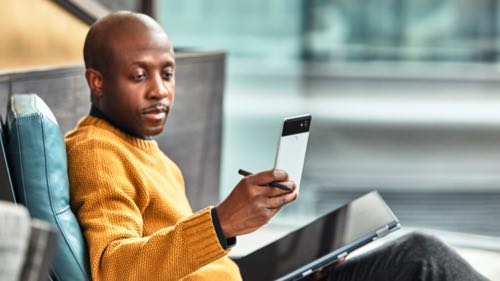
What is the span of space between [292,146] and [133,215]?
31 centimetres

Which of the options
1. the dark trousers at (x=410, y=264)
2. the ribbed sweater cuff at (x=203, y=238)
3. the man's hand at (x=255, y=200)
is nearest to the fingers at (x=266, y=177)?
the man's hand at (x=255, y=200)

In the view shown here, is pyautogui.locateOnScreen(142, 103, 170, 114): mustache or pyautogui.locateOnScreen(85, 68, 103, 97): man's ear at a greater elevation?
pyautogui.locateOnScreen(85, 68, 103, 97): man's ear

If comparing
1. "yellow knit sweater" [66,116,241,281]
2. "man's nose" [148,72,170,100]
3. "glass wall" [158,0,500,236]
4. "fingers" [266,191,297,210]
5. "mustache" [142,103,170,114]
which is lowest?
"glass wall" [158,0,500,236]

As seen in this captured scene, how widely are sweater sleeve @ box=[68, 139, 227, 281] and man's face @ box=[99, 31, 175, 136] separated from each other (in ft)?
0.39

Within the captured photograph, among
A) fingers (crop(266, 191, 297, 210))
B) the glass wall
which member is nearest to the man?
fingers (crop(266, 191, 297, 210))

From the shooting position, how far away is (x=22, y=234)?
108cm

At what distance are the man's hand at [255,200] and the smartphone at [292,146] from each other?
7cm

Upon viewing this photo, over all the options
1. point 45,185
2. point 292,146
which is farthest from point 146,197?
point 292,146

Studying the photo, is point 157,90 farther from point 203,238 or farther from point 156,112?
point 203,238

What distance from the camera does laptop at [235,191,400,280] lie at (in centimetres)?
221

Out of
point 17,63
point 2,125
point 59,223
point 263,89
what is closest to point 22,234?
point 59,223

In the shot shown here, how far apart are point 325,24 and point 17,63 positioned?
199 cm

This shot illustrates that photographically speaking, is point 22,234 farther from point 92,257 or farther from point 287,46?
point 287,46

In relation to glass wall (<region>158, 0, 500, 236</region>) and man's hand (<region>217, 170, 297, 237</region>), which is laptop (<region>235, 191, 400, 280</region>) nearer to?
man's hand (<region>217, 170, 297, 237</region>)
